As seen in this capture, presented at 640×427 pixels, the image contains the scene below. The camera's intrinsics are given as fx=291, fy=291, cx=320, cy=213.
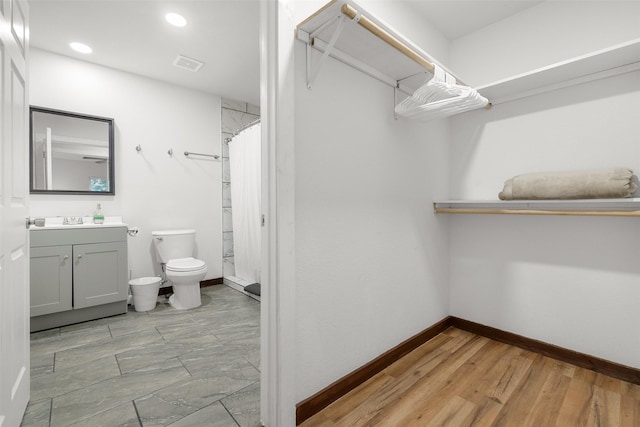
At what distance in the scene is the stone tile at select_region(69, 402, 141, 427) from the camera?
1.32 meters

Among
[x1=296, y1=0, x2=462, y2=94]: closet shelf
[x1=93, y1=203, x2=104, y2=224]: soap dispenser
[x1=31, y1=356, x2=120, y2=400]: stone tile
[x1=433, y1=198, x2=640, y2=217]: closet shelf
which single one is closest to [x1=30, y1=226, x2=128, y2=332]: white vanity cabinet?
[x1=93, y1=203, x2=104, y2=224]: soap dispenser

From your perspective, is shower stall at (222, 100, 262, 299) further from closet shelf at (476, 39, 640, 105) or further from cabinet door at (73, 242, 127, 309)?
closet shelf at (476, 39, 640, 105)

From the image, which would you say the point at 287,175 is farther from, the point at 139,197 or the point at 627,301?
the point at 139,197

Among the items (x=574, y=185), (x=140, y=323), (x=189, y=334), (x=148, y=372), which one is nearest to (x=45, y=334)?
(x=140, y=323)

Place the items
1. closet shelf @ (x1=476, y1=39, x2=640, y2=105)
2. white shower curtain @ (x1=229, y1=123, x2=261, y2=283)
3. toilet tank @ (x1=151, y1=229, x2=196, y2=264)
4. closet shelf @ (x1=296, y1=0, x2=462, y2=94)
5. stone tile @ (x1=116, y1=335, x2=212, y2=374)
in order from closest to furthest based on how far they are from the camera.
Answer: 1. closet shelf @ (x1=296, y1=0, x2=462, y2=94)
2. closet shelf @ (x1=476, y1=39, x2=640, y2=105)
3. stone tile @ (x1=116, y1=335, x2=212, y2=374)
4. toilet tank @ (x1=151, y1=229, x2=196, y2=264)
5. white shower curtain @ (x1=229, y1=123, x2=261, y2=283)

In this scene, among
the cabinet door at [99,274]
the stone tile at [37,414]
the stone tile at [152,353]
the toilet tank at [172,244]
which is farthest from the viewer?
the toilet tank at [172,244]

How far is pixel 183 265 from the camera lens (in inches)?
111

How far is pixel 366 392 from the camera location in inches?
60.9

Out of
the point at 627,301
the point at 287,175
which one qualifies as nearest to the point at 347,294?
the point at 287,175

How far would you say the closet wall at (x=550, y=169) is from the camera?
1668 millimetres

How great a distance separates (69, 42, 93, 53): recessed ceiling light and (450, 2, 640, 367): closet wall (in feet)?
10.2

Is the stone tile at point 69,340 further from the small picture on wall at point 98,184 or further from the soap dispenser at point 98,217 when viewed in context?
the small picture on wall at point 98,184

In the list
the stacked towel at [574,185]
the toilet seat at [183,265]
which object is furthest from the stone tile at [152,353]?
the stacked towel at [574,185]

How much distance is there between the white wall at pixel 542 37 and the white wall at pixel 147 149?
2825 mm
